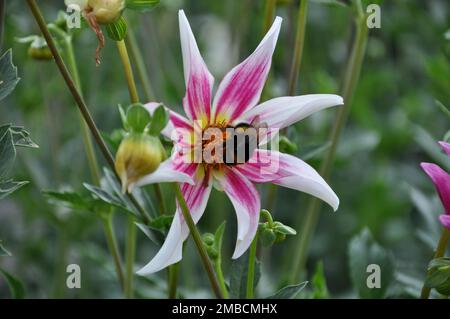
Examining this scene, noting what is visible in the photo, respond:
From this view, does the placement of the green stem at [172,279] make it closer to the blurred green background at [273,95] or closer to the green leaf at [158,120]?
the green leaf at [158,120]

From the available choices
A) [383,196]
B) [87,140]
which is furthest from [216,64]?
[87,140]

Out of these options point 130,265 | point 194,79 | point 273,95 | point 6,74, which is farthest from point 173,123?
point 273,95

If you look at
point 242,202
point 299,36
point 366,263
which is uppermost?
point 299,36

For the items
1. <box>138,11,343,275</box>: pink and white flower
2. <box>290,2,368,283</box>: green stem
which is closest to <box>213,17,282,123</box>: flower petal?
<box>138,11,343,275</box>: pink and white flower

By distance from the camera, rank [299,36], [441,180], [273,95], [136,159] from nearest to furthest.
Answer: [136,159] → [441,180] → [299,36] → [273,95]

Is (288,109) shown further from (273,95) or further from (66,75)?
(273,95)

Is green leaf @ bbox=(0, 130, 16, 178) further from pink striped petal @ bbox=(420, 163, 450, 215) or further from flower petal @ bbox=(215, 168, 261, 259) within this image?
pink striped petal @ bbox=(420, 163, 450, 215)
